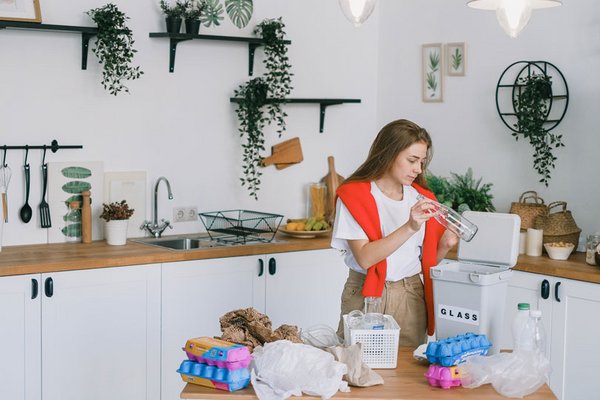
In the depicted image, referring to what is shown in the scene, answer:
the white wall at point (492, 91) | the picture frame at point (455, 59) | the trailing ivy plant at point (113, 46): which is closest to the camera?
the trailing ivy plant at point (113, 46)

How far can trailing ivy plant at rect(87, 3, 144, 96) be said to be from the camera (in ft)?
14.8

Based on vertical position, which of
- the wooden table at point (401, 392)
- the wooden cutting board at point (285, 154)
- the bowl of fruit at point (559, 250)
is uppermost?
the wooden cutting board at point (285, 154)

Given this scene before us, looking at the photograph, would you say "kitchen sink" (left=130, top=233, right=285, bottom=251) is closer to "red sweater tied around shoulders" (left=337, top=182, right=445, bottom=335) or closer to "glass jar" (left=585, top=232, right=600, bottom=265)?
"red sweater tied around shoulders" (left=337, top=182, right=445, bottom=335)

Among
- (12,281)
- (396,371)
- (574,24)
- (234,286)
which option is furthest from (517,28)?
(12,281)

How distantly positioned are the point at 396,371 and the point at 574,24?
2664 mm

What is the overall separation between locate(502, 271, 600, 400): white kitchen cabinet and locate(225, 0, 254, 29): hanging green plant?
2245 millimetres

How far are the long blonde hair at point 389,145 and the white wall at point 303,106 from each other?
167 centimetres

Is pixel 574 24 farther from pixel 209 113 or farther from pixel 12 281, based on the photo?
pixel 12 281

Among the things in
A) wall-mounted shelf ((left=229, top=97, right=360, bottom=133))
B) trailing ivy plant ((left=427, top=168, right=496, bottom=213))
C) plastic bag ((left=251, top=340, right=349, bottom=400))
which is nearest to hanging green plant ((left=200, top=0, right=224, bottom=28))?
wall-mounted shelf ((left=229, top=97, right=360, bottom=133))

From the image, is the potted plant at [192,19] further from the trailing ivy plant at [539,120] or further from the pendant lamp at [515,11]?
the pendant lamp at [515,11]

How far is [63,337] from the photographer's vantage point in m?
4.06

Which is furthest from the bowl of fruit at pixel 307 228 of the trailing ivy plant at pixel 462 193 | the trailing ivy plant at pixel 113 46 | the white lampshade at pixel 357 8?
the white lampshade at pixel 357 8

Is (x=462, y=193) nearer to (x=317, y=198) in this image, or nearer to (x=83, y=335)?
(x=317, y=198)

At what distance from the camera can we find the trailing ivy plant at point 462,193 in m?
4.91
